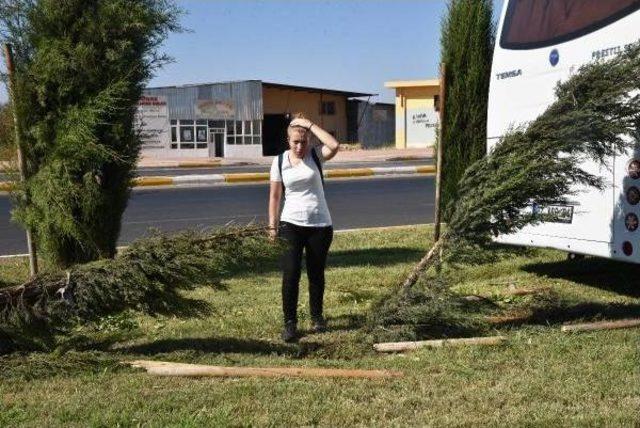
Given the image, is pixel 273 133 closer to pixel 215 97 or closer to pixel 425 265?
pixel 215 97

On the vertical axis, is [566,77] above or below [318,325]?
above

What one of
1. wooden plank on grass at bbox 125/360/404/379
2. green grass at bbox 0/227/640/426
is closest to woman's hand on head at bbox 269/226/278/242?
green grass at bbox 0/227/640/426

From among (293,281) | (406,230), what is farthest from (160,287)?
(406,230)

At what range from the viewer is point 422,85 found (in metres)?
53.4

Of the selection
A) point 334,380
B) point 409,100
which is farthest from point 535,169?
point 409,100

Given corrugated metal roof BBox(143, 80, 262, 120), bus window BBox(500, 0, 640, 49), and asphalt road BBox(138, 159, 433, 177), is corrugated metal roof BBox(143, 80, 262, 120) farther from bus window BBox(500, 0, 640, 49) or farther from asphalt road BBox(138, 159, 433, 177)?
bus window BBox(500, 0, 640, 49)

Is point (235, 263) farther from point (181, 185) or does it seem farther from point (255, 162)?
point (255, 162)

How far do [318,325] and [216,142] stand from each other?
4513 cm

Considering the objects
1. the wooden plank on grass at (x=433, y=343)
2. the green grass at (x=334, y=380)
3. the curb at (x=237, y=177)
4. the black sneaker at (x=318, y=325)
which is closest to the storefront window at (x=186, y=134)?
the curb at (x=237, y=177)

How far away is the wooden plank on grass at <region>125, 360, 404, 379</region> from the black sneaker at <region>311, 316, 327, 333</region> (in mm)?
1356

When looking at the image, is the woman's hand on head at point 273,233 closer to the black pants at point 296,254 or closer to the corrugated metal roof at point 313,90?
the black pants at point 296,254

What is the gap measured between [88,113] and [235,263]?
3186 mm

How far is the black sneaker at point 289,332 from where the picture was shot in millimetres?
6012

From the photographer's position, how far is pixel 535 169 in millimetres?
5906
